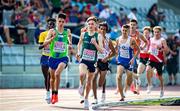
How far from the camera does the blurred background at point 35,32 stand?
29.2 metres

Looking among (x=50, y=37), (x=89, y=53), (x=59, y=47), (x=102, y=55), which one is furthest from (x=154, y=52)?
(x=89, y=53)

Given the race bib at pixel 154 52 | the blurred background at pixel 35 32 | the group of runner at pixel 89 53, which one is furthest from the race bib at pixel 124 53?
the blurred background at pixel 35 32

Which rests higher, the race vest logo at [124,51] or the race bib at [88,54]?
the race vest logo at [124,51]

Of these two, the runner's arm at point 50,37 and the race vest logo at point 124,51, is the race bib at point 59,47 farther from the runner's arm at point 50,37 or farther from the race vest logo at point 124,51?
the race vest logo at point 124,51

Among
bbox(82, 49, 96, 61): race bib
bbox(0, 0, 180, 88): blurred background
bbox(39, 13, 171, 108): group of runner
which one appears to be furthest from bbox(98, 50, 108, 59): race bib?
bbox(0, 0, 180, 88): blurred background

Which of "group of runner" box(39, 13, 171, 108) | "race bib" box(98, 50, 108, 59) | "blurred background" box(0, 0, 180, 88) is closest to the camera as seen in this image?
"group of runner" box(39, 13, 171, 108)

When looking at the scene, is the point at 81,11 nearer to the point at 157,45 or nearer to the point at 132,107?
the point at 157,45

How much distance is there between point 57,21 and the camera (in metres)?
19.1

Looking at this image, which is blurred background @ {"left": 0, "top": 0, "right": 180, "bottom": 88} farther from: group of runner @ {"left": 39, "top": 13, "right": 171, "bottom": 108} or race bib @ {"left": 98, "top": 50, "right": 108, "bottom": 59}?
race bib @ {"left": 98, "top": 50, "right": 108, "bottom": 59}

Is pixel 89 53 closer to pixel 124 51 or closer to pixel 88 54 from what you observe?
pixel 88 54

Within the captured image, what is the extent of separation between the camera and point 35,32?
3017 cm

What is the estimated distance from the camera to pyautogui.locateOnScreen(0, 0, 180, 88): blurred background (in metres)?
29.2

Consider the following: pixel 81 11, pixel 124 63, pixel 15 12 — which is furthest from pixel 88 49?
pixel 81 11

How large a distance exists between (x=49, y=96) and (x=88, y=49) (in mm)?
2198
